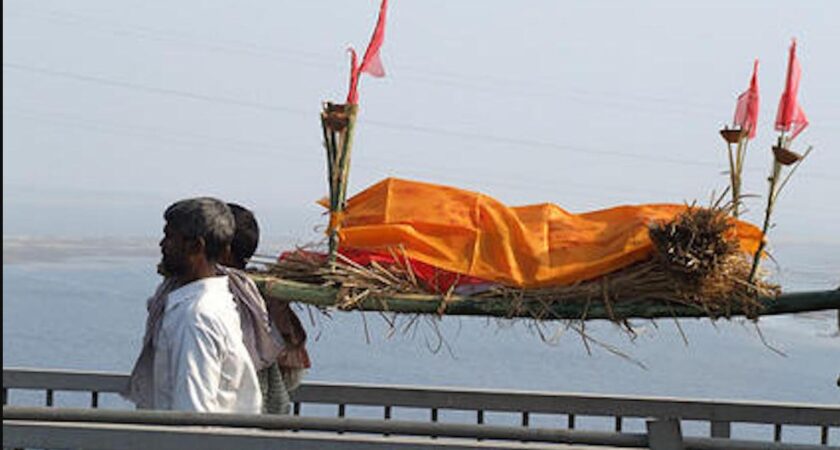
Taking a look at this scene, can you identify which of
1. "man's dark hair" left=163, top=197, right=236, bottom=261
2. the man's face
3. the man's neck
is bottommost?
the man's neck

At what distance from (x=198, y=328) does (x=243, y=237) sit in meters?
0.59

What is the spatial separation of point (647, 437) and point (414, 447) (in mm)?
476

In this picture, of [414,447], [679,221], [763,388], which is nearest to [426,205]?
[679,221]

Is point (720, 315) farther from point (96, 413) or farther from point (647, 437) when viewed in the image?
point (96, 413)

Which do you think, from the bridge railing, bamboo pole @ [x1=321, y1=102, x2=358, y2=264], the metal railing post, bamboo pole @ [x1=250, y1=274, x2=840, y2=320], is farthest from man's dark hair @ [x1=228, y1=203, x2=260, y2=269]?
the metal railing post

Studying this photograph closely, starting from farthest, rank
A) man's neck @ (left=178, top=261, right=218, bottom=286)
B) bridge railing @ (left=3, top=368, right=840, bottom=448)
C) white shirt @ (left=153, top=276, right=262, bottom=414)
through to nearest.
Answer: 1. bridge railing @ (left=3, top=368, right=840, bottom=448)
2. man's neck @ (left=178, top=261, right=218, bottom=286)
3. white shirt @ (left=153, top=276, right=262, bottom=414)

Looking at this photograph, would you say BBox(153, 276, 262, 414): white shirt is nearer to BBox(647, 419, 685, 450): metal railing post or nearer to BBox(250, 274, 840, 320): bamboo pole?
BBox(250, 274, 840, 320): bamboo pole

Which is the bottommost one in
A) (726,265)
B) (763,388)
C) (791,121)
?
(763,388)

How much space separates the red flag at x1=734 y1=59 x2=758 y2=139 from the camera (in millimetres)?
4258

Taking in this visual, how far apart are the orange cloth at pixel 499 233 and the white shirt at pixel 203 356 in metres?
0.55

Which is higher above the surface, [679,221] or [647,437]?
[679,221]

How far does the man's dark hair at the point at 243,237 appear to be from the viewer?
14.0 ft

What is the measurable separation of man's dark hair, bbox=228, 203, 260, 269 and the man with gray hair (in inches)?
14.5

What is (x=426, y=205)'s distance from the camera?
14.3 feet
